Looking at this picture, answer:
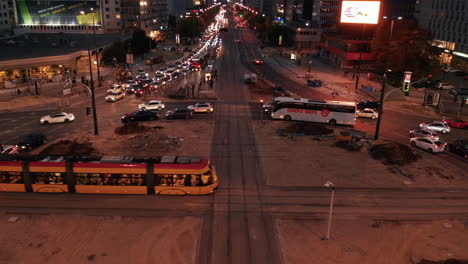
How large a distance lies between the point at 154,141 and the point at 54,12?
4802 inches

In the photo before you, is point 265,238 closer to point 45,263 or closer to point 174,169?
point 174,169

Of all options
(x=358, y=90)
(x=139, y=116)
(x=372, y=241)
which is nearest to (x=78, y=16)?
(x=139, y=116)

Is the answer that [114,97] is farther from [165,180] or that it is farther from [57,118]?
[165,180]

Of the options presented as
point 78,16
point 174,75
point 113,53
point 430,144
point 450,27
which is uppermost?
point 78,16

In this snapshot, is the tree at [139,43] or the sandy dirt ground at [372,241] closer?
the sandy dirt ground at [372,241]

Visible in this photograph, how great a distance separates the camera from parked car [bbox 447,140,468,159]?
38.1 metres

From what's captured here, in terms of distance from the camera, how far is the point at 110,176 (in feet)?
89.4

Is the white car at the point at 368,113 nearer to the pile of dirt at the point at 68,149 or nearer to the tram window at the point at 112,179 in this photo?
the pile of dirt at the point at 68,149

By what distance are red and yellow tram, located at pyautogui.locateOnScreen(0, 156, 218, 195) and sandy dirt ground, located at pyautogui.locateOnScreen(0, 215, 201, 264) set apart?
296cm

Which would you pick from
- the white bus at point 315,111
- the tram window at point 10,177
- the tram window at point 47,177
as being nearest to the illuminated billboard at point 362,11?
the white bus at point 315,111

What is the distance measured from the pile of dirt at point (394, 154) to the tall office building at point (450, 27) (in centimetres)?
6058

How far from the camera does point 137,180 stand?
89.8 feet

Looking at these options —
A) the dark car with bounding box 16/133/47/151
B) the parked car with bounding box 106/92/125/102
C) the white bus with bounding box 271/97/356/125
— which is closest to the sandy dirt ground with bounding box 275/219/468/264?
the white bus with bounding box 271/97/356/125

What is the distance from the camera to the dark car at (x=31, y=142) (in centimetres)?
3688
